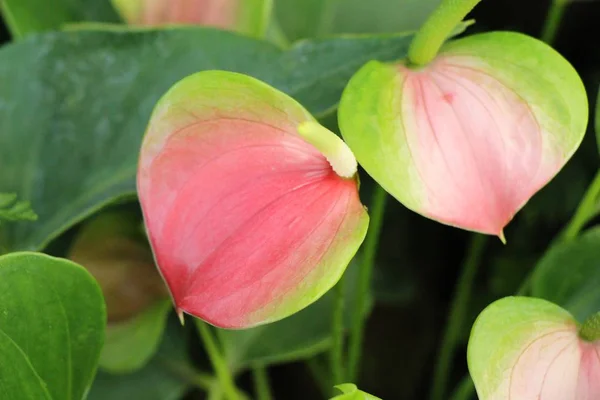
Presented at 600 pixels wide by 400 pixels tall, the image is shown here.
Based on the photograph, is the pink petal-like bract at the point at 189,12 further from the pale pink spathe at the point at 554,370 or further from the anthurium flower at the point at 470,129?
the pale pink spathe at the point at 554,370

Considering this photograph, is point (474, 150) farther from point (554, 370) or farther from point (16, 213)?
point (16, 213)

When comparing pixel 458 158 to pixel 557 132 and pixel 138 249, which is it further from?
pixel 138 249

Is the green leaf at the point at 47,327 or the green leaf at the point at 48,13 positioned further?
the green leaf at the point at 48,13

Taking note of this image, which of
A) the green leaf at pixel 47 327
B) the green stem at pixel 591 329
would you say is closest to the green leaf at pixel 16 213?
the green leaf at pixel 47 327

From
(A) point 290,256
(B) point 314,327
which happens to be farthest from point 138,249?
(A) point 290,256

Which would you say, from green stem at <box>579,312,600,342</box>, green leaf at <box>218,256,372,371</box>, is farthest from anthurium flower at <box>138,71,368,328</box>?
green leaf at <box>218,256,372,371</box>
